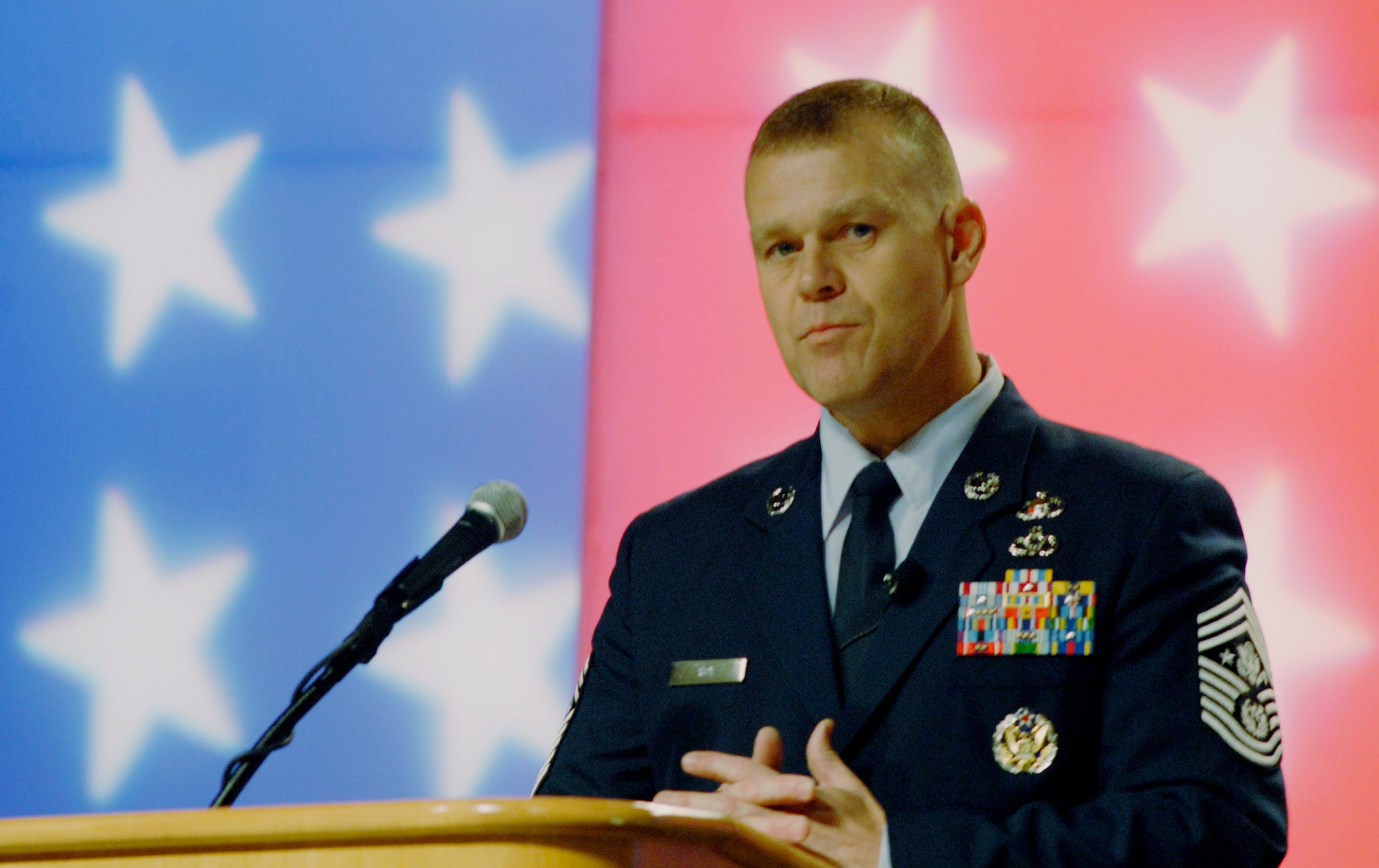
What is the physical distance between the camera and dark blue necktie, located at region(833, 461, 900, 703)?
5.01ft

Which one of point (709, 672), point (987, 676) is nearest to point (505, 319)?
point (709, 672)

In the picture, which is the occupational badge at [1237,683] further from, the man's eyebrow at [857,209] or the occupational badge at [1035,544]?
the man's eyebrow at [857,209]

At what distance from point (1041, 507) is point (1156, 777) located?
0.34 m

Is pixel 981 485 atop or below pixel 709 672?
atop

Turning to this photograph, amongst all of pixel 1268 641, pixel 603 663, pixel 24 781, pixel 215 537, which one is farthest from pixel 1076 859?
pixel 24 781

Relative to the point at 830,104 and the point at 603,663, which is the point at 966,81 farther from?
the point at 603,663

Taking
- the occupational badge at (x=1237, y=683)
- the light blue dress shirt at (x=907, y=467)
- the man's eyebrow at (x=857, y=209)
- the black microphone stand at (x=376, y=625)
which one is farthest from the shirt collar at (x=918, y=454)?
the black microphone stand at (x=376, y=625)

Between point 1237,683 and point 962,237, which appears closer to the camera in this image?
point 1237,683

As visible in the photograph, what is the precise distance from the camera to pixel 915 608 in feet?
4.97

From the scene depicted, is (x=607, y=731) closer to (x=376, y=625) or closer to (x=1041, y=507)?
(x=376, y=625)

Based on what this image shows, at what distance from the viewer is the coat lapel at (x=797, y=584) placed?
4.97ft

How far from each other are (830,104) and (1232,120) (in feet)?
3.42

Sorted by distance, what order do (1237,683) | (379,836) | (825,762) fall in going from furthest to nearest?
1. (1237,683)
2. (825,762)
3. (379,836)

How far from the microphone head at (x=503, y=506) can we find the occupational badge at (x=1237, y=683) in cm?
66
